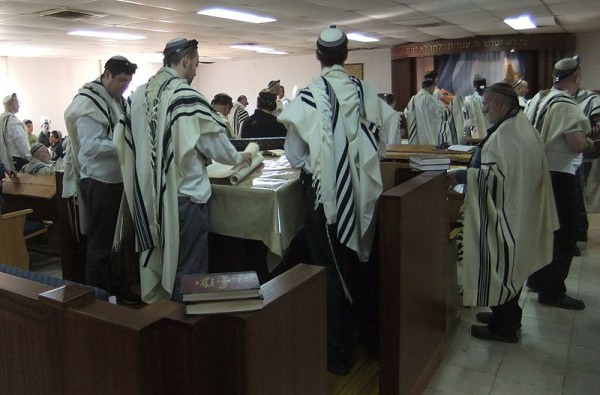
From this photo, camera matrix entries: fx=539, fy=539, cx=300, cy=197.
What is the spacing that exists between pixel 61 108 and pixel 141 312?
1284 centimetres

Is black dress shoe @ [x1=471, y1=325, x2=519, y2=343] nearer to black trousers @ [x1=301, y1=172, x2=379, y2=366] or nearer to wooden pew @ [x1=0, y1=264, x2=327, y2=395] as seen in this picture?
black trousers @ [x1=301, y1=172, x2=379, y2=366]

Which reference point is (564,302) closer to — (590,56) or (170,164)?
(170,164)

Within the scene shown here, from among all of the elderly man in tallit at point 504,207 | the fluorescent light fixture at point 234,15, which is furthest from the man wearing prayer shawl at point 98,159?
the fluorescent light fixture at point 234,15

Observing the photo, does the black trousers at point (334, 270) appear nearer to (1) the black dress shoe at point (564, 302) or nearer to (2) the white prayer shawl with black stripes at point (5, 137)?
(1) the black dress shoe at point (564, 302)

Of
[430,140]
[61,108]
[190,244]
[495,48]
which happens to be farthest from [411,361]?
[61,108]

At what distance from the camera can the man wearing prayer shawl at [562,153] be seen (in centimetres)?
312

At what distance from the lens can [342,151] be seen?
2.27 meters

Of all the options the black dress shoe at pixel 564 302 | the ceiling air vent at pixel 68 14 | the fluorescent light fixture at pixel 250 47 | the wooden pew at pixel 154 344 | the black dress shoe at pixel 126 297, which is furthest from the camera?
the fluorescent light fixture at pixel 250 47

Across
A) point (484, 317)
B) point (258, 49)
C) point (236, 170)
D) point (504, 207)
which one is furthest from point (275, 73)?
point (504, 207)

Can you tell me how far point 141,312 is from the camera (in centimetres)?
109

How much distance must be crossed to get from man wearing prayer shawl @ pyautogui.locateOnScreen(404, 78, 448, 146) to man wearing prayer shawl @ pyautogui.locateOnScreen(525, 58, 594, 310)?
3221mm

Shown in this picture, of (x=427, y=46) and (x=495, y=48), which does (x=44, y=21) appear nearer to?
(x=427, y=46)

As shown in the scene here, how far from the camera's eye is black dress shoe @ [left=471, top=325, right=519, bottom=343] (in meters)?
2.94

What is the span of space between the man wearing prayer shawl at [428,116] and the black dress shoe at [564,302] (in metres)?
3.43
